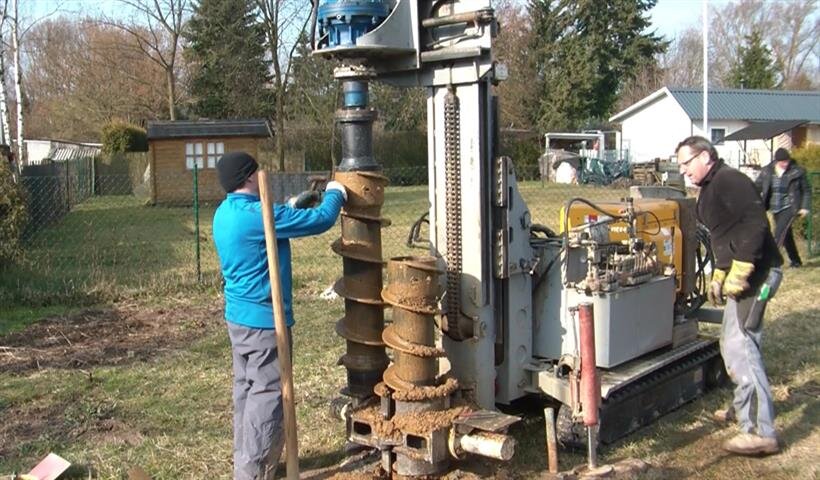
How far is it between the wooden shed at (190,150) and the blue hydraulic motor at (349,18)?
21527 millimetres

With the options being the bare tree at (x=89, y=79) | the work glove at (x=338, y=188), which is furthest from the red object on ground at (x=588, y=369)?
the bare tree at (x=89, y=79)

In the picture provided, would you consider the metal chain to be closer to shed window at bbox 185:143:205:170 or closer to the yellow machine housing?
the yellow machine housing

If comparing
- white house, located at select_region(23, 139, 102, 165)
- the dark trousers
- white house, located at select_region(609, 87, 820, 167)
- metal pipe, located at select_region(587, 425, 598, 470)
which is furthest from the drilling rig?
white house, located at select_region(609, 87, 820, 167)

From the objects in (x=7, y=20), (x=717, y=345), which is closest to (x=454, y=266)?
(x=717, y=345)

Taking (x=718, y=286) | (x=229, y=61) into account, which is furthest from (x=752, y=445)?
(x=229, y=61)

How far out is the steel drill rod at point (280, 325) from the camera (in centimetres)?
445

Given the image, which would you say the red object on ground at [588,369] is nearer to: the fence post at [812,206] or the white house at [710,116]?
the fence post at [812,206]

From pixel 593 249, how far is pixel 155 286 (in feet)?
21.8

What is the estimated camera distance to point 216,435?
5770mm

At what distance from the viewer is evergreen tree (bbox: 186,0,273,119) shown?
36938mm

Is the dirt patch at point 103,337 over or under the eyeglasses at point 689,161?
under

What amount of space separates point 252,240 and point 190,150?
2283cm

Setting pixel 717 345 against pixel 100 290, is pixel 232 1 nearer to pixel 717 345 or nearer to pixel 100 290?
pixel 100 290

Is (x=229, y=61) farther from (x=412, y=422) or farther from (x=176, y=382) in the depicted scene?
(x=412, y=422)
